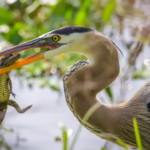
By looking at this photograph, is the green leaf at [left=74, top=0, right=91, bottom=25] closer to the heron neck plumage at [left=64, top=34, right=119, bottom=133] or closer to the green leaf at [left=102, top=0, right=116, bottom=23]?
the green leaf at [left=102, top=0, right=116, bottom=23]

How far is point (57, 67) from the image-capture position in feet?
9.27

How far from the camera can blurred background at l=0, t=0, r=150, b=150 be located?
2043mm

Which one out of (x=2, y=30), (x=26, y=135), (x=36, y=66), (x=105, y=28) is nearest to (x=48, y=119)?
(x=26, y=135)

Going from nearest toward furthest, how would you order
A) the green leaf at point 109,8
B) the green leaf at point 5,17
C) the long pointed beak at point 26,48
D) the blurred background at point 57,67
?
the long pointed beak at point 26,48
the blurred background at point 57,67
the green leaf at point 109,8
the green leaf at point 5,17

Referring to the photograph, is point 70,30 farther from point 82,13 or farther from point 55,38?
point 82,13

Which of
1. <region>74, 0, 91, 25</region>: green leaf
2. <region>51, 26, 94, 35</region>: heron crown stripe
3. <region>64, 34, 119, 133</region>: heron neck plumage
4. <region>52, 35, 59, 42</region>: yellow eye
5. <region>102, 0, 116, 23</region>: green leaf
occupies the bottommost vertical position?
<region>74, 0, 91, 25</region>: green leaf

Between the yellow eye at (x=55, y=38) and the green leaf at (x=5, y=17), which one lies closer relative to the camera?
the yellow eye at (x=55, y=38)

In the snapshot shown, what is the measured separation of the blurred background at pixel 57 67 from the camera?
80.4 inches

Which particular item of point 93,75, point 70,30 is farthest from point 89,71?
point 70,30

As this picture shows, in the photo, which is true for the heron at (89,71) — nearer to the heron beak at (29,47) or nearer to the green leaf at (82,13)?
the heron beak at (29,47)

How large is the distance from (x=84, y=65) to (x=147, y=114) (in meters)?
0.26

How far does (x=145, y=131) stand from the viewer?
4.07 feet

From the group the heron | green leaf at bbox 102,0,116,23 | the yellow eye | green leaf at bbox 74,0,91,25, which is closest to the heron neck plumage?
the heron

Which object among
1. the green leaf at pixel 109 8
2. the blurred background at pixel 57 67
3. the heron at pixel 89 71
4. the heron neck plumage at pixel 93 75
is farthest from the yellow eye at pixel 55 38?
the green leaf at pixel 109 8
